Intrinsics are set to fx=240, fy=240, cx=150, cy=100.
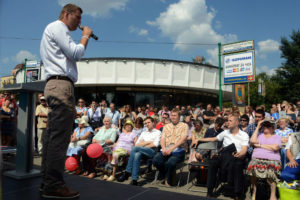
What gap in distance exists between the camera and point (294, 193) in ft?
10.4

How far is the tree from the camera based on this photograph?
3062 cm

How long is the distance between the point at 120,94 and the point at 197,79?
741 centimetres

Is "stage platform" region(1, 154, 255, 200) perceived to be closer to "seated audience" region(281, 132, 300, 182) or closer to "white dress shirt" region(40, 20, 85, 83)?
"white dress shirt" region(40, 20, 85, 83)

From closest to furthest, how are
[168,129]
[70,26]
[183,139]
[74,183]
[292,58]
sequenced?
[70,26]
[74,183]
[183,139]
[168,129]
[292,58]

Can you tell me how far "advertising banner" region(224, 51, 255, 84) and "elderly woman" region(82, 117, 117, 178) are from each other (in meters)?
8.57

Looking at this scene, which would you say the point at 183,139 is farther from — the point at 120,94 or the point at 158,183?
the point at 120,94

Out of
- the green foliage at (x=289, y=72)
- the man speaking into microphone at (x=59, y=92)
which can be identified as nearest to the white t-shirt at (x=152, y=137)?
the man speaking into microphone at (x=59, y=92)

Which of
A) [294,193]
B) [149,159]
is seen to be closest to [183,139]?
[149,159]

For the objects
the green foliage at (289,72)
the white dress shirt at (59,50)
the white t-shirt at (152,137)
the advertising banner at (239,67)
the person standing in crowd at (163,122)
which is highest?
the green foliage at (289,72)

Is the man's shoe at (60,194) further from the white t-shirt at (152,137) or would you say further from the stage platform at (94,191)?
the white t-shirt at (152,137)

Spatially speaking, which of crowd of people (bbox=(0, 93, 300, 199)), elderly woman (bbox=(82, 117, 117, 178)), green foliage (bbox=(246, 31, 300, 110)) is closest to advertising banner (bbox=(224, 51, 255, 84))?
crowd of people (bbox=(0, 93, 300, 199))

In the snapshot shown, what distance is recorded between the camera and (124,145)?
600cm

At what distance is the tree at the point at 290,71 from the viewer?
100ft

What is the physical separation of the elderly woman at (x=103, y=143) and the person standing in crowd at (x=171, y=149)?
1.40 metres
